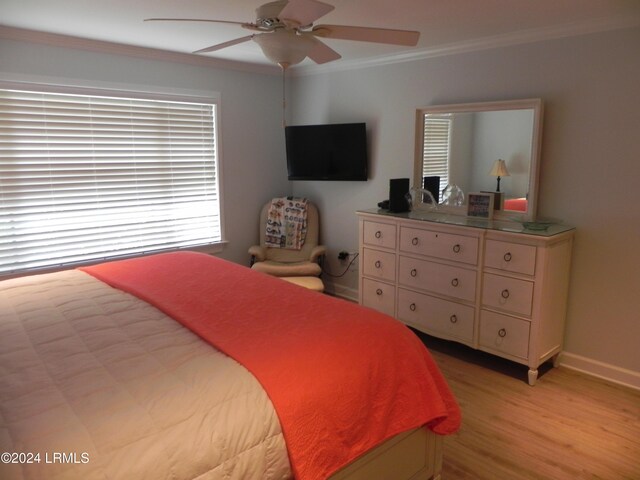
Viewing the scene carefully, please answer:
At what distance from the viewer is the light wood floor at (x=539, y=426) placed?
2.26 metres

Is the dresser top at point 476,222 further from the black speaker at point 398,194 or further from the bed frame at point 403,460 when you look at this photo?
the bed frame at point 403,460

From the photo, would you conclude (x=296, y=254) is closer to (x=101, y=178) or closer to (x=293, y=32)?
(x=101, y=178)

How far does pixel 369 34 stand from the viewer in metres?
2.11

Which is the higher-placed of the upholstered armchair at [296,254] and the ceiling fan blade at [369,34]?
the ceiling fan blade at [369,34]

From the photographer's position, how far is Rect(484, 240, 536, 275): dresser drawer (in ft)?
9.50

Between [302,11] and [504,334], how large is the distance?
7.86ft

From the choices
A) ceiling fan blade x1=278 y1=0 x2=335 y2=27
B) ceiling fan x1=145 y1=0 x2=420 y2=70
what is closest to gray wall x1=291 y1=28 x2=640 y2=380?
ceiling fan x1=145 y1=0 x2=420 y2=70

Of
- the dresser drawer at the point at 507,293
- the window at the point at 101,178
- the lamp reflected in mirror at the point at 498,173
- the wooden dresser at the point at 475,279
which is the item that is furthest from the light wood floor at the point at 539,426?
the window at the point at 101,178

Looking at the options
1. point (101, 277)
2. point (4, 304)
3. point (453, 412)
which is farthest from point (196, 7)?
point (453, 412)

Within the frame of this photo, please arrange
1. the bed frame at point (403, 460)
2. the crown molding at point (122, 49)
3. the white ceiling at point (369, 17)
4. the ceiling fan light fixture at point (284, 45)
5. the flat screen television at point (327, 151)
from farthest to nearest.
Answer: the flat screen television at point (327, 151)
the crown molding at point (122, 49)
the white ceiling at point (369, 17)
the ceiling fan light fixture at point (284, 45)
the bed frame at point (403, 460)

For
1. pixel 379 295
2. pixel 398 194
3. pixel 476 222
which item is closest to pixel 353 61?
pixel 398 194

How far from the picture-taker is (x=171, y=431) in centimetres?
128

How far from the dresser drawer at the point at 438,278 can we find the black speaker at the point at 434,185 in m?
0.64

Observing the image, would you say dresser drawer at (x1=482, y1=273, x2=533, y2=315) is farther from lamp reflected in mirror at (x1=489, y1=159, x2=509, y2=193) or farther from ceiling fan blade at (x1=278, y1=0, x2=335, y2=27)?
ceiling fan blade at (x1=278, y1=0, x2=335, y2=27)
